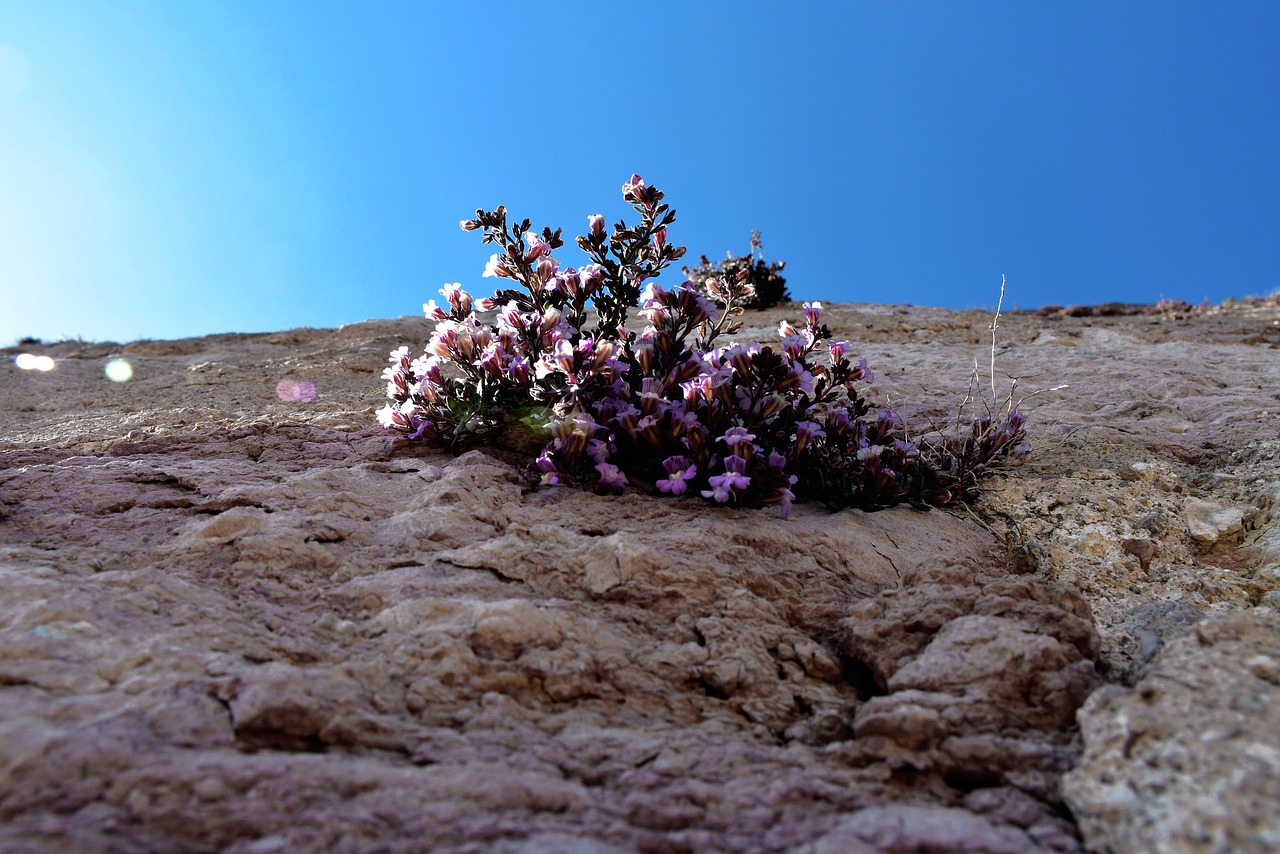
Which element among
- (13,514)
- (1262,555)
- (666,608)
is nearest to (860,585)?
(666,608)

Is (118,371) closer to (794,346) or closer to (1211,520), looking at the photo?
(794,346)

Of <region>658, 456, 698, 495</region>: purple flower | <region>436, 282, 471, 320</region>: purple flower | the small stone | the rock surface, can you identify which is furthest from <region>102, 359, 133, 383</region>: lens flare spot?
the small stone

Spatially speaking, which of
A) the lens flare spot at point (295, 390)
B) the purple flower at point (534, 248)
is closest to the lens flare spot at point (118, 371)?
the lens flare spot at point (295, 390)

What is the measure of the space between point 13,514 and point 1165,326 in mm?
10443

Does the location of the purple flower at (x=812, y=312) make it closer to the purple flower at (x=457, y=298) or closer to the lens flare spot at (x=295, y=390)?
the purple flower at (x=457, y=298)

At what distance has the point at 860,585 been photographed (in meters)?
2.70

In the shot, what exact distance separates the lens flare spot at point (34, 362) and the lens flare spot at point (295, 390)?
286cm

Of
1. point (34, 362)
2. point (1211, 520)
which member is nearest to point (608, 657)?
point (1211, 520)

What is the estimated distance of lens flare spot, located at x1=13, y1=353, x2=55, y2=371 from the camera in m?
7.27

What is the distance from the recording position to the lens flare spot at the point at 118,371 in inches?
267

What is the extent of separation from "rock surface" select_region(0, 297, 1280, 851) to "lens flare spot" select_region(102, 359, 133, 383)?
135 inches

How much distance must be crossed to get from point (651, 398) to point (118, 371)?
5913 mm

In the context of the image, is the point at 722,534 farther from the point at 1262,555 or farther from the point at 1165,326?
the point at 1165,326

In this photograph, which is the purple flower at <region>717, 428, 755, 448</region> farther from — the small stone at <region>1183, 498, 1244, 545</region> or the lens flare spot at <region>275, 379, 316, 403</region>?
the lens flare spot at <region>275, 379, 316, 403</region>
